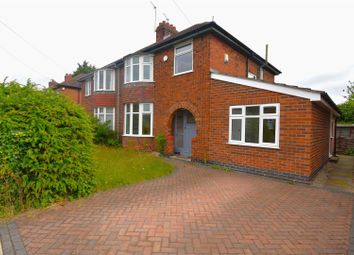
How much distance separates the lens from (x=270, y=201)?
472cm

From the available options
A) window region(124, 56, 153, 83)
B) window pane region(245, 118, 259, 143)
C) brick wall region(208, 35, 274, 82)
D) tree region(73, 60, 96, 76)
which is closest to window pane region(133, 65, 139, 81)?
window region(124, 56, 153, 83)

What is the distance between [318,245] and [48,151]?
196 inches

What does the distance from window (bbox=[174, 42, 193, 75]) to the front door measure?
7.48ft

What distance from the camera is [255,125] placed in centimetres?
729

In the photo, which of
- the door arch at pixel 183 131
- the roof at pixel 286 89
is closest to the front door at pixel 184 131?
the door arch at pixel 183 131

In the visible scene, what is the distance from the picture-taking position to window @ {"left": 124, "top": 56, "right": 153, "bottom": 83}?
11805 millimetres

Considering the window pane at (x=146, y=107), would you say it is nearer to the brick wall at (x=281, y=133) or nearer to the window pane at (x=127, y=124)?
the window pane at (x=127, y=124)

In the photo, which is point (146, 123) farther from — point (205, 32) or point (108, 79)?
point (205, 32)

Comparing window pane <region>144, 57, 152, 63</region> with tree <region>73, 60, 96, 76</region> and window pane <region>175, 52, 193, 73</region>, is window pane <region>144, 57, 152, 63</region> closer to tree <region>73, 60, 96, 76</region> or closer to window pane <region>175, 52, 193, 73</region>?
window pane <region>175, 52, 193, 73</region>

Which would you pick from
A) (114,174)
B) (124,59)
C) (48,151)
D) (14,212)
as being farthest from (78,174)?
(124,59)

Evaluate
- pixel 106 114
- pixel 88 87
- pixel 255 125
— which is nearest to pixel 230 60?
pixel 255 125

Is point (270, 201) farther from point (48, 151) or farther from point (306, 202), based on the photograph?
point (48, 151)

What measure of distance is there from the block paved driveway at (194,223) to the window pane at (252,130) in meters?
2.22

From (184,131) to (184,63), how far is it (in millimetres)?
3601
